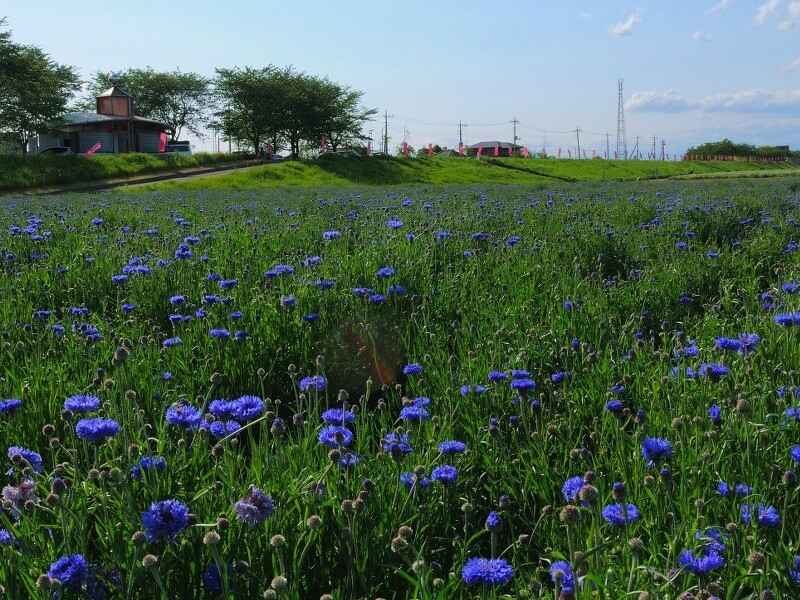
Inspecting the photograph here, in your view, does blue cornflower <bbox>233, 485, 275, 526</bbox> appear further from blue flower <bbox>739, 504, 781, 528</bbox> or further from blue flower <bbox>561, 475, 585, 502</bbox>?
blue flower <bbox>739, 504, 781, 528</bbox>

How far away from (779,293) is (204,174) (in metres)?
37.0

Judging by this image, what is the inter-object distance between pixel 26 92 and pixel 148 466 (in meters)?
42.9

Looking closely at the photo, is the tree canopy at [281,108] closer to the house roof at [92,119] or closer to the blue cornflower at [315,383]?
the house roof at [92,119]

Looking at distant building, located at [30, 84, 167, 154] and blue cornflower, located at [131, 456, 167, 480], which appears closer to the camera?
blue cornflower, located at [131, 456, 167, 480]

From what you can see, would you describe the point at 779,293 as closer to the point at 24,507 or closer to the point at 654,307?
the point at 654,307

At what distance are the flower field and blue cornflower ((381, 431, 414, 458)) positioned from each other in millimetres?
18

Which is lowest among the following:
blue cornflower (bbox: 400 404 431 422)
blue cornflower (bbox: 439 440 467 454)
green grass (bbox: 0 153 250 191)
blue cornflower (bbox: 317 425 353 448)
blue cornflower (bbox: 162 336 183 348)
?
blue cornflower (bbox: 439 440 467 454)

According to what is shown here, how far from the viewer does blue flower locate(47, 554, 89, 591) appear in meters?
1.59

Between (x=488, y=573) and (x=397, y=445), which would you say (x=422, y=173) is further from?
(x=488, y=573)

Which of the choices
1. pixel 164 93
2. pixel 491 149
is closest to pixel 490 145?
pixel 491 149

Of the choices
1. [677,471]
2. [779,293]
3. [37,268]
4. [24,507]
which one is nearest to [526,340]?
[677,471]

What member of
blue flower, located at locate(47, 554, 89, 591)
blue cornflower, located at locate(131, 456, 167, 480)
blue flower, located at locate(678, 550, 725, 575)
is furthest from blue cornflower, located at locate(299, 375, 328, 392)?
blue flower, located at locate(678, 550, 725, 575)

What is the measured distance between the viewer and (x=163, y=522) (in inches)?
65.4

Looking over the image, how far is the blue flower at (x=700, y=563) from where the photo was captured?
1.65 m
